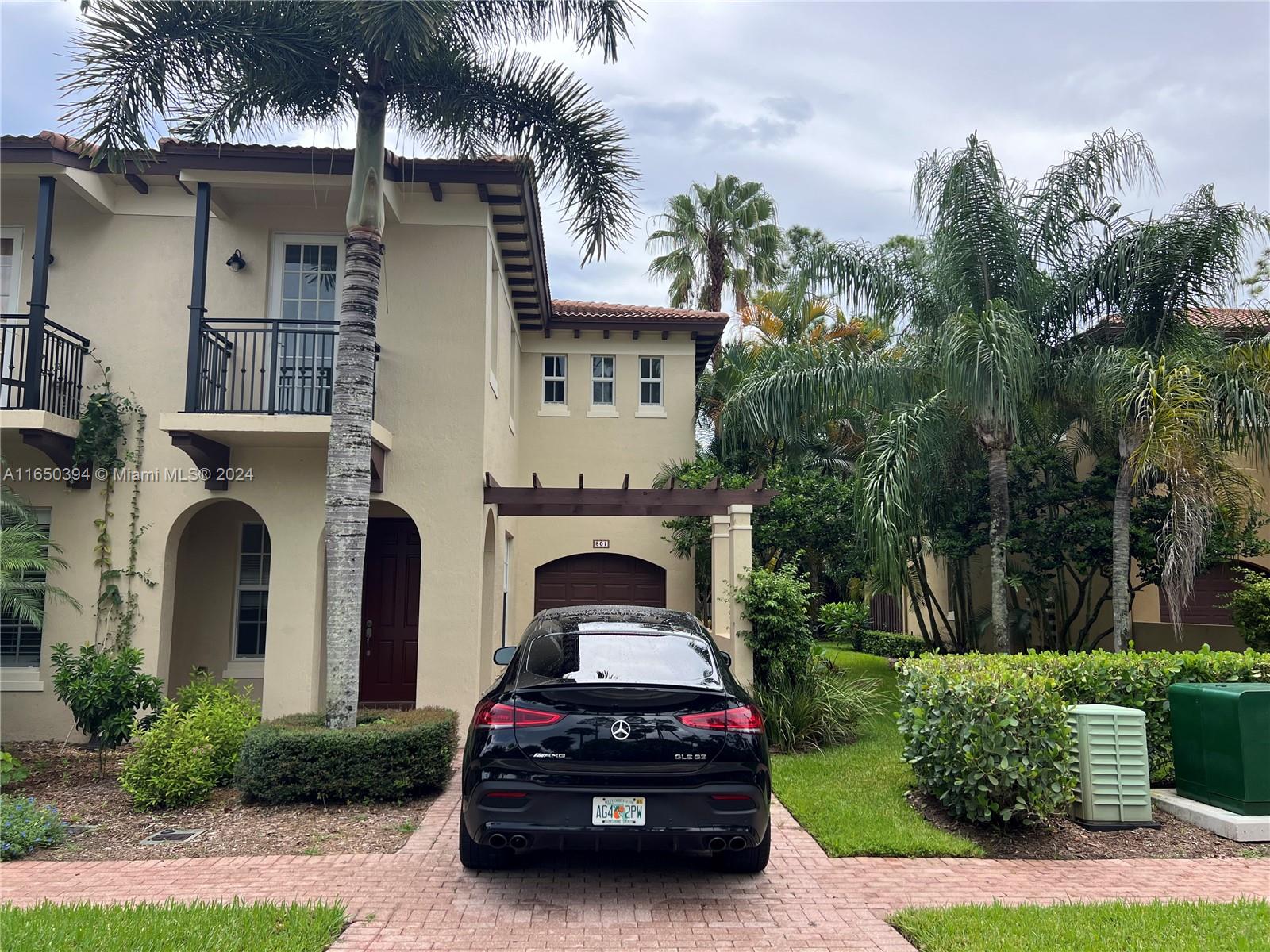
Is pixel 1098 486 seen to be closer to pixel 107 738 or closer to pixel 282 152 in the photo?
pixel 282 152

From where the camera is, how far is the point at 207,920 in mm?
4453

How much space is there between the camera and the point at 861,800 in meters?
7.21

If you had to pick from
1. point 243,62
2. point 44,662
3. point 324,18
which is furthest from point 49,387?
point 324,18

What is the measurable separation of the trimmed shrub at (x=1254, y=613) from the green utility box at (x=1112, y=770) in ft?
23.2

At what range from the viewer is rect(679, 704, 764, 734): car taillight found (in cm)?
482

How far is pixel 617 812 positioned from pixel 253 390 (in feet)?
25.4

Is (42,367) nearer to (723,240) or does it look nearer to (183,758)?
(183,758)

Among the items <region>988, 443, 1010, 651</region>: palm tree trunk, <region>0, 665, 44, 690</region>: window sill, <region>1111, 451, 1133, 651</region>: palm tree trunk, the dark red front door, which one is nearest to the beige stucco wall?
<region>0, 665, 44, 690</region>: window sill

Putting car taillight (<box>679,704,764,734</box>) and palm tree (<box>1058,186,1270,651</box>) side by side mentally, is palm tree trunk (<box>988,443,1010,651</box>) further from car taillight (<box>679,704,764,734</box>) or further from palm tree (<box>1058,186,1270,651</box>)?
car taillight (<box>679,704,764,734</box>)

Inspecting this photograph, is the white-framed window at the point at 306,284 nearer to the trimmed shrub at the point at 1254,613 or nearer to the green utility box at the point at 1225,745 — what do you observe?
the green utility box at the point at 1225,745

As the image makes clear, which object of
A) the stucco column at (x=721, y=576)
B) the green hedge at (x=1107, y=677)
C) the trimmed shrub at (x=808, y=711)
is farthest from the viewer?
the stucco column at (x=721, y=576)

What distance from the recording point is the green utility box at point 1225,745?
20.9 feet

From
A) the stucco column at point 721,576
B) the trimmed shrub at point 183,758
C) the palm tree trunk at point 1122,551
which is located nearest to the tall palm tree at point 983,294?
the palm tree trunk at point 1122,551

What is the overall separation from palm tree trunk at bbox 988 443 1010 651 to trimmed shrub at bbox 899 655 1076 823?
6.23 m
